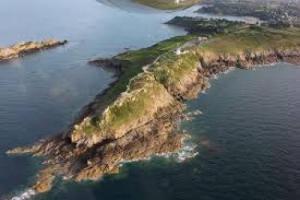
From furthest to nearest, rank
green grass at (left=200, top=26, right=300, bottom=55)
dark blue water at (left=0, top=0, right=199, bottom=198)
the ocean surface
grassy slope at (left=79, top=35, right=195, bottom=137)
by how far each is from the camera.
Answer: green grass at (left=200, top=26, right=300, bottom=55)
grassy slope at (left=79, top=35, right=195, bottom=137)
dark blue water at (left=0, top=0, right=199, bottom=198)
the ocean surface

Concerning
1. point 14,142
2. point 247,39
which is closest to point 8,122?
point 14,142

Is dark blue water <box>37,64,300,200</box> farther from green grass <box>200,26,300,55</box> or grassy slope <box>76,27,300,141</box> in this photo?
green grass <box>200,26,300,55</box>

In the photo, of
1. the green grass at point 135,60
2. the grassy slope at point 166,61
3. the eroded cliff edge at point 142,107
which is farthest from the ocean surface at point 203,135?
the grassy slope at point 166,61

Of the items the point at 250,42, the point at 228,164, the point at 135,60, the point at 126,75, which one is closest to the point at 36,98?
the point at 126,75

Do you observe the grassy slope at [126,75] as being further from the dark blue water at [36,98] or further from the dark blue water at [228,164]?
the dark blue water at [228,164]

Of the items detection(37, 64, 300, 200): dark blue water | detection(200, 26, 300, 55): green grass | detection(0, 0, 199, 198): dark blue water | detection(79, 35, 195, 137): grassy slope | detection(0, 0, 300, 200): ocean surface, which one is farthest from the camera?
detection(200, 26, 300, 55): green grass

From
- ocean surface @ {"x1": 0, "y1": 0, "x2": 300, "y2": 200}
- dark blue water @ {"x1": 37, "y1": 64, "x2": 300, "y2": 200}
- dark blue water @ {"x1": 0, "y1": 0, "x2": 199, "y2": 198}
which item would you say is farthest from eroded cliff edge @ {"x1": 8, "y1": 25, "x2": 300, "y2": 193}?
dark blue water @ {"x1": 37, "y1": 64, "x2": 300, "y2": 200}
